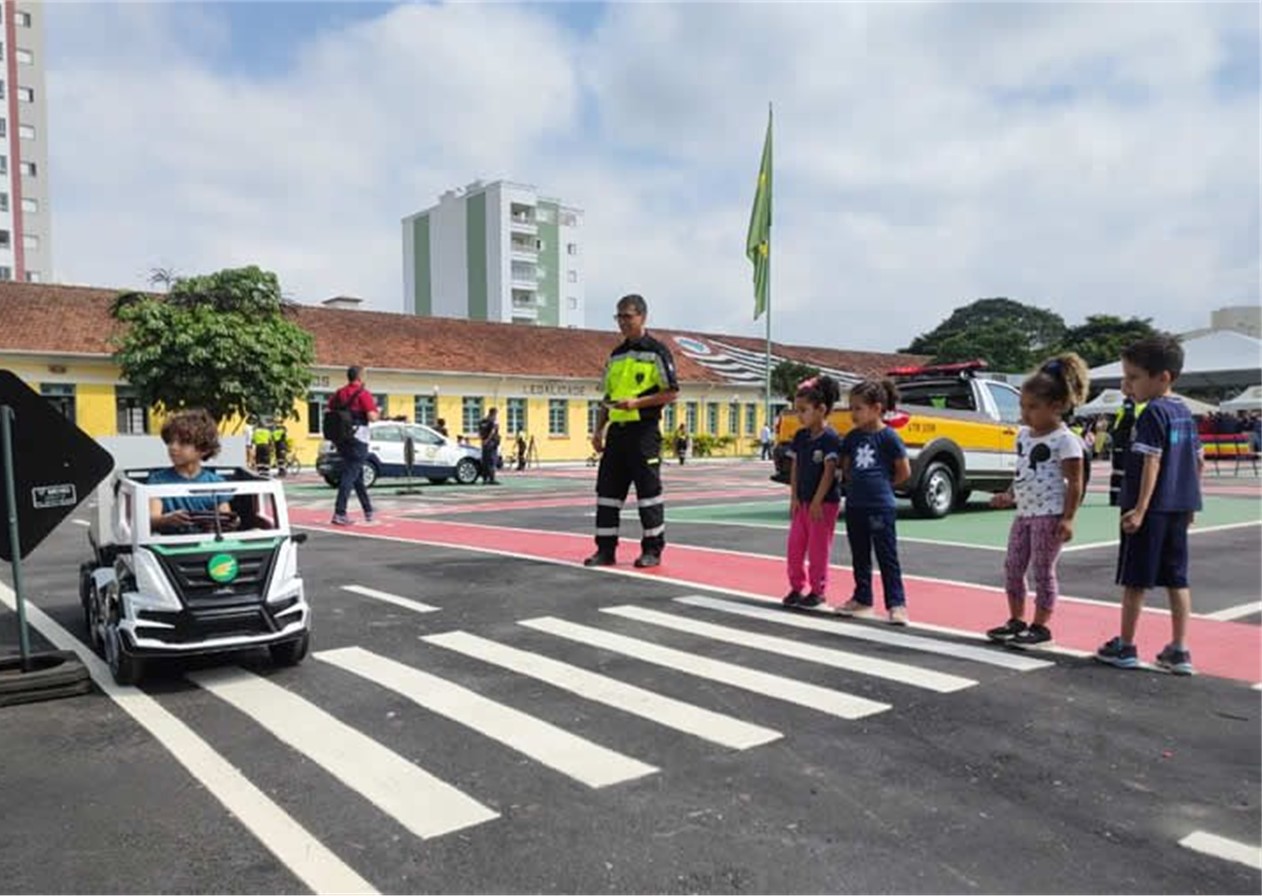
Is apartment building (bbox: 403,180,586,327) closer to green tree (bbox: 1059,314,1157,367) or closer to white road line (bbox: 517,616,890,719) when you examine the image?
green tree (bbox: 1059,314,1157,367)

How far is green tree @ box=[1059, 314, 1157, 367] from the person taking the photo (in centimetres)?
6725

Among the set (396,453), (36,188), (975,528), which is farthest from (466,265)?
(975,528)

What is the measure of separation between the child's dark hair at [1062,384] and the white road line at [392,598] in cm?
415

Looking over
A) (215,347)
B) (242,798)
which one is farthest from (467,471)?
(242,798)

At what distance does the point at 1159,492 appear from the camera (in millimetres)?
4801

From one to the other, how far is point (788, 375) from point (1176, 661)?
43.1 meters

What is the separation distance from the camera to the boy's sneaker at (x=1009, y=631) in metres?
5.52

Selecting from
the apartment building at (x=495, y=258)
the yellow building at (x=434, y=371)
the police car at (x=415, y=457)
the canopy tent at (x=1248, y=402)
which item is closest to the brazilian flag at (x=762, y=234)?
the yellow building at (x=434, y=371)

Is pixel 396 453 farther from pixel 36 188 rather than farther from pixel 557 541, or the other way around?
pixel 36 188

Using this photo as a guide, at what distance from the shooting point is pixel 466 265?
90.1 m

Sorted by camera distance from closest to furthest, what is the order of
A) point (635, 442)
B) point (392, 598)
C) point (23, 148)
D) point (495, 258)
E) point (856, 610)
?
point (856, 610) < point (392, 598) < point (635, 442) < point (23, 148) < point (495, 258)

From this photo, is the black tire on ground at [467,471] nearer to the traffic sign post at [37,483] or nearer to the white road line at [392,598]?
the white road line at [392,598]

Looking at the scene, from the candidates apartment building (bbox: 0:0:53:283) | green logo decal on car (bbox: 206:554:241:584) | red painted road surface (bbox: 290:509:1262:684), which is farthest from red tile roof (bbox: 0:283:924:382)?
apartment building (bbox: 0:0:53:283)

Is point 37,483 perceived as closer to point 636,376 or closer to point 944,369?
point 636,376
